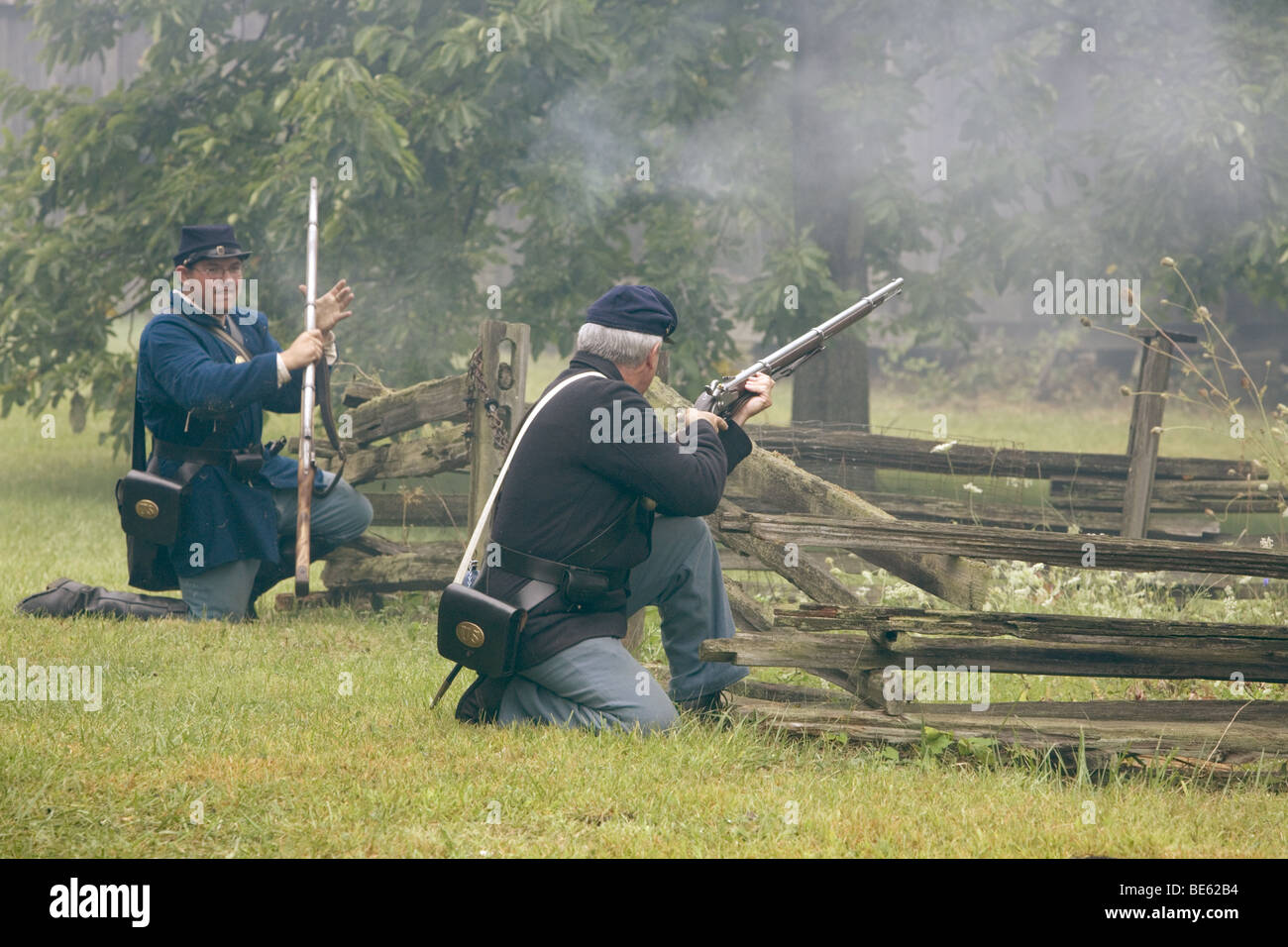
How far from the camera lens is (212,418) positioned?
22.5 feet

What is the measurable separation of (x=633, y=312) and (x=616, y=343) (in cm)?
13

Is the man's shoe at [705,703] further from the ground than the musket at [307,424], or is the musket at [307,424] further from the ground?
the musket at [307,424]

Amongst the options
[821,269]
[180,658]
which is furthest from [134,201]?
[180,658]

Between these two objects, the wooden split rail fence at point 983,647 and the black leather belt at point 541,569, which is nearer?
the wooden split rail fence at point 983,647

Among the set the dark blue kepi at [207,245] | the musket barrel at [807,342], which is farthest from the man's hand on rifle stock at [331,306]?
the musket barrel at [807,342]

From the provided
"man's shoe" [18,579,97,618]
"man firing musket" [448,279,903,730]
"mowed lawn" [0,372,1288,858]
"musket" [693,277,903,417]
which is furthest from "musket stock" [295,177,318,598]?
"musket" [693,277,903,417]

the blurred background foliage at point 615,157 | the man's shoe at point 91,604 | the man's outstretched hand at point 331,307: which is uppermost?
the blurred background foliage at point 615,157

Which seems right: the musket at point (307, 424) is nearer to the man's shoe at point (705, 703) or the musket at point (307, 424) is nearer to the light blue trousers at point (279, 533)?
the light blue trousers at point (279, 533)

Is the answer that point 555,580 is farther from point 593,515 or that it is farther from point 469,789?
point 469,789

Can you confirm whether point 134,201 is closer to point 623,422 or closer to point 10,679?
point 10,679

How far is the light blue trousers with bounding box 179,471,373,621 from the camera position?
7.09m

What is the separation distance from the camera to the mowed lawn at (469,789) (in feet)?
13.0

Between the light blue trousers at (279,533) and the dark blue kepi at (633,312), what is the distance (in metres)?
2.85

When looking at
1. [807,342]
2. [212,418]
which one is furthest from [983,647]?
[212,418]
